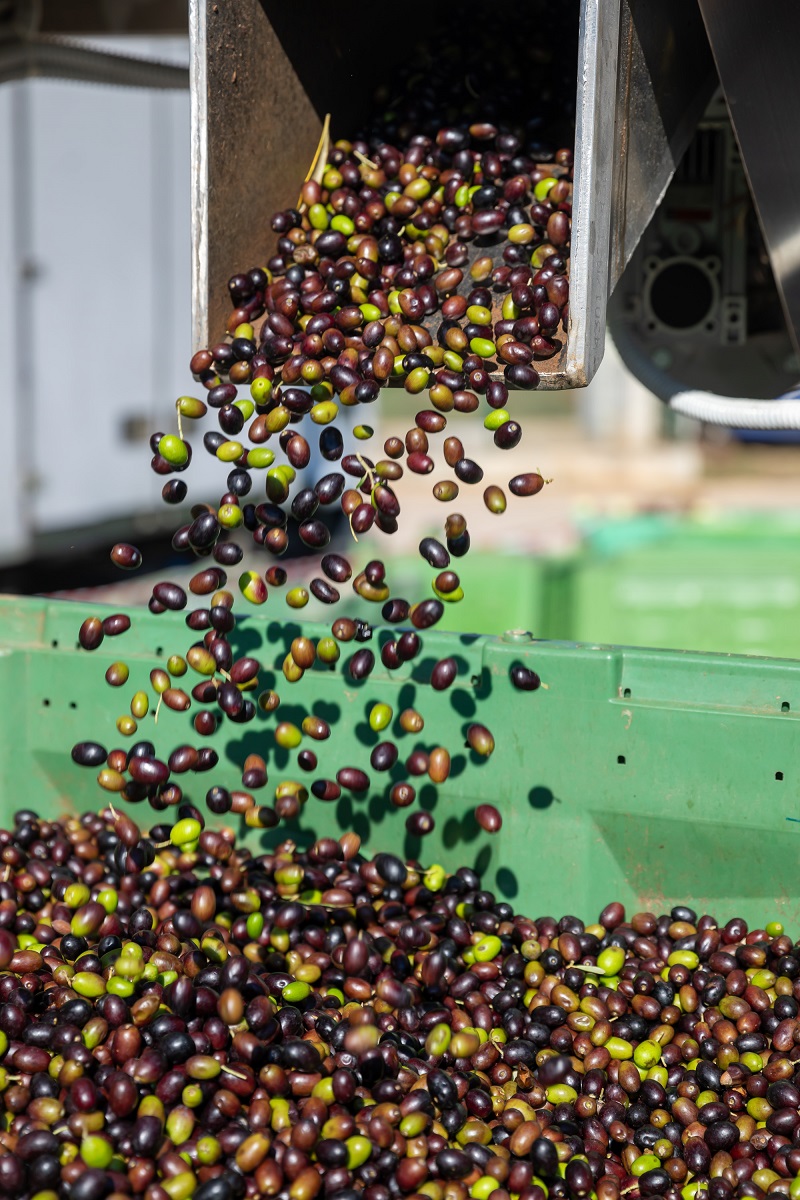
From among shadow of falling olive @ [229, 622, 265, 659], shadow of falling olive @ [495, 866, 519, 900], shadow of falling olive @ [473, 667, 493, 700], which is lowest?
shadow of falling olive @ [495, 866, 519, 900]

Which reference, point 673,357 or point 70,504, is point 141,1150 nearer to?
point 673,357

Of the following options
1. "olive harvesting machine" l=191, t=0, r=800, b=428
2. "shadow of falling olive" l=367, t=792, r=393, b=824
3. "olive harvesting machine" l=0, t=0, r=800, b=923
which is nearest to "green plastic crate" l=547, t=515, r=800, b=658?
"olive harvesting machine" l=191, t=0, r=800, b=428

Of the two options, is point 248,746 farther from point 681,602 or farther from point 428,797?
point 681,602

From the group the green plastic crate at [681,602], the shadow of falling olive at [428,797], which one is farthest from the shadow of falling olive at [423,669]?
the green plastic crate at [681,602]

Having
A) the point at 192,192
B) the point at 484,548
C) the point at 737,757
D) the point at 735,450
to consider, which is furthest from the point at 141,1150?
the point at 735,450

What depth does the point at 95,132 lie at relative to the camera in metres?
7.91

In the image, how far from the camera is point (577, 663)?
9.34ft

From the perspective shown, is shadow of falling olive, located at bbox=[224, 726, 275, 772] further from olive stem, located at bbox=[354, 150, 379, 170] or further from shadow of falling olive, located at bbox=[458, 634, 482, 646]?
olive stem, located at bbox=[354, 150, 379, 170]

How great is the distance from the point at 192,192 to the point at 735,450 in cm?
1895

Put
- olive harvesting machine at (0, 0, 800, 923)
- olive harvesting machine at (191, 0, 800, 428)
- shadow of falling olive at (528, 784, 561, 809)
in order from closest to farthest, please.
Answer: olive harvesting machine at (191, 0, 800, 428)
olive harvesting machine at (0, 0, 800, 923)
shadow of falling olive at (528, 784, 561, 809)

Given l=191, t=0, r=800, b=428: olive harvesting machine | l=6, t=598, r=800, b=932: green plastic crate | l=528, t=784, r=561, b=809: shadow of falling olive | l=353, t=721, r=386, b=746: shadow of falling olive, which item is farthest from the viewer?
l=353, t=721, r=386, b=746: shadow of falling olive

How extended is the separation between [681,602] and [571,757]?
12.4ft

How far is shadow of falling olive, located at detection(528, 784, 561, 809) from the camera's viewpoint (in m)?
2.88

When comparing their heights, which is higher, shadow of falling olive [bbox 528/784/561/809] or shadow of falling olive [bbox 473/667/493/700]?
shadow of falling olive [bbox 473/667/493/700]
